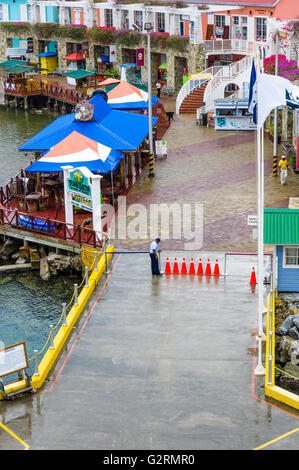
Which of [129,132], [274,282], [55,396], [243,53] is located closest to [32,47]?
[243,53]

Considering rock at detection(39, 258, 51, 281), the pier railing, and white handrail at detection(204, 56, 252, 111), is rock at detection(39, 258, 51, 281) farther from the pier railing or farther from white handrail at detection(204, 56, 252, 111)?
white handrail at detection(204, 56, 252, 111)

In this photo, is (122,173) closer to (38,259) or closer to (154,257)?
(38,259)

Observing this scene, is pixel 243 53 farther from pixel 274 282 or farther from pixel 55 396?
pixel 55 396

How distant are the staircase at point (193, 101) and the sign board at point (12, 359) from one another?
38.1 m

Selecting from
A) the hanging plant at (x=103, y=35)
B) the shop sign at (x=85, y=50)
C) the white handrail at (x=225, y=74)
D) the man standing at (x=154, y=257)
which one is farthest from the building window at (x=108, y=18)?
the man standing at (x=154, y=257)

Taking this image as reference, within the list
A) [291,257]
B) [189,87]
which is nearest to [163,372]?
[291,257]

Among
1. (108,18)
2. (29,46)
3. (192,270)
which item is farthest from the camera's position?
(29,46)

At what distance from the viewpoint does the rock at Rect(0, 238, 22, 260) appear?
34938 mm

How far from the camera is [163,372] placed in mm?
21641

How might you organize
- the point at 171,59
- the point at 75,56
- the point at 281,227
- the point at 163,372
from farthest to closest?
the point at 75,56, the point at 171,59, the point at 281,227, the point at 163,372

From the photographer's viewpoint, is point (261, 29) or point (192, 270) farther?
point (261, 29)

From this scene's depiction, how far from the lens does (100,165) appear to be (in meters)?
34.3

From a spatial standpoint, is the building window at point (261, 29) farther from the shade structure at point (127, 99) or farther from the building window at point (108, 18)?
the shade structure at point (127, 99)

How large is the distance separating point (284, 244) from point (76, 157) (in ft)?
37.9
